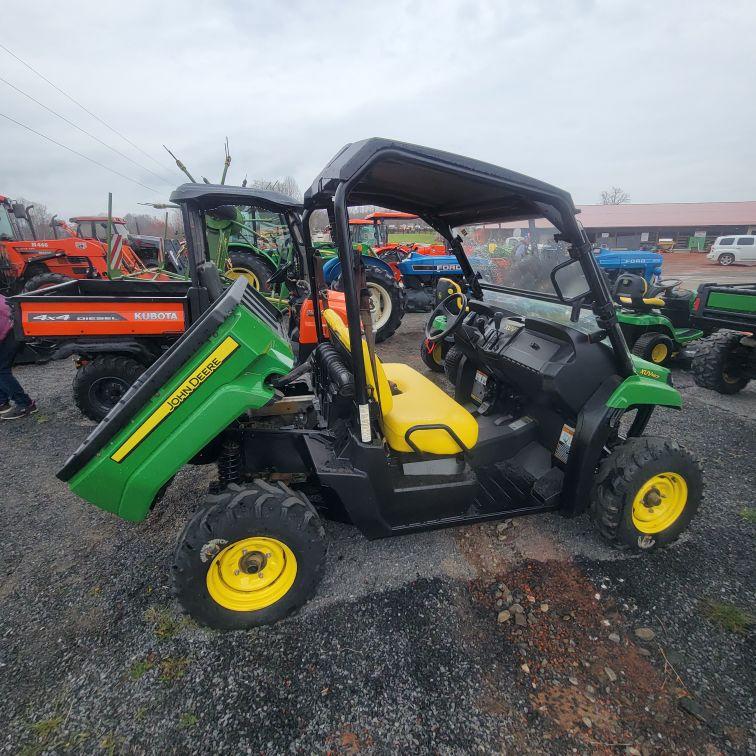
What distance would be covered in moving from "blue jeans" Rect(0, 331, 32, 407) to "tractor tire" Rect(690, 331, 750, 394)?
28.1ft

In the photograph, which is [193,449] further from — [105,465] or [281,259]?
[281,259]

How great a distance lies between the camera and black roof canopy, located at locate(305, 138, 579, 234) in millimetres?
1783

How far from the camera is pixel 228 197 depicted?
447cm

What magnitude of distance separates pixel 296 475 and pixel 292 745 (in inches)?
49.5

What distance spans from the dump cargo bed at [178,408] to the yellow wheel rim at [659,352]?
6678 mm

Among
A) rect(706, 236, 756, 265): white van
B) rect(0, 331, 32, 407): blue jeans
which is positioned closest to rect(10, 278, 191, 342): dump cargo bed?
rect(0, 331, 32, 407): blue jeans

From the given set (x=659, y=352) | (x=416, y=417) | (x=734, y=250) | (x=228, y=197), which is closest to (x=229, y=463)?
(x=416, y=417)

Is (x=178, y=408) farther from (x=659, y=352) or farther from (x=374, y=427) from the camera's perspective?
(x=659, y=352)

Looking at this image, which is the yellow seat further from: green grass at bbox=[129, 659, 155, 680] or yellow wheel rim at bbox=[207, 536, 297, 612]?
green grass at bbox=[129, 659, 155, 680]

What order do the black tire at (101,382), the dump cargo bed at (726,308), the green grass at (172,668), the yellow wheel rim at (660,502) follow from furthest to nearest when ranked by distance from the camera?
the dump cargo bed at (726,308) → the black tire at (101,382) → the yellow wheel rim at (660,502) → the green grass at (172,668)

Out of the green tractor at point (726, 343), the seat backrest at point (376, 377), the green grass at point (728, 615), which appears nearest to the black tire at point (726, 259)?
the green tractor at point (726, 343)

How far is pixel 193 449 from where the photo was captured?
202 centimetres

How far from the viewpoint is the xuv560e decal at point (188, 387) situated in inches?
77.4

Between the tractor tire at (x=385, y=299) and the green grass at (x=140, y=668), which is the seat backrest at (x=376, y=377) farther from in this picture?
the tractor tire at (x=385, y=299)
